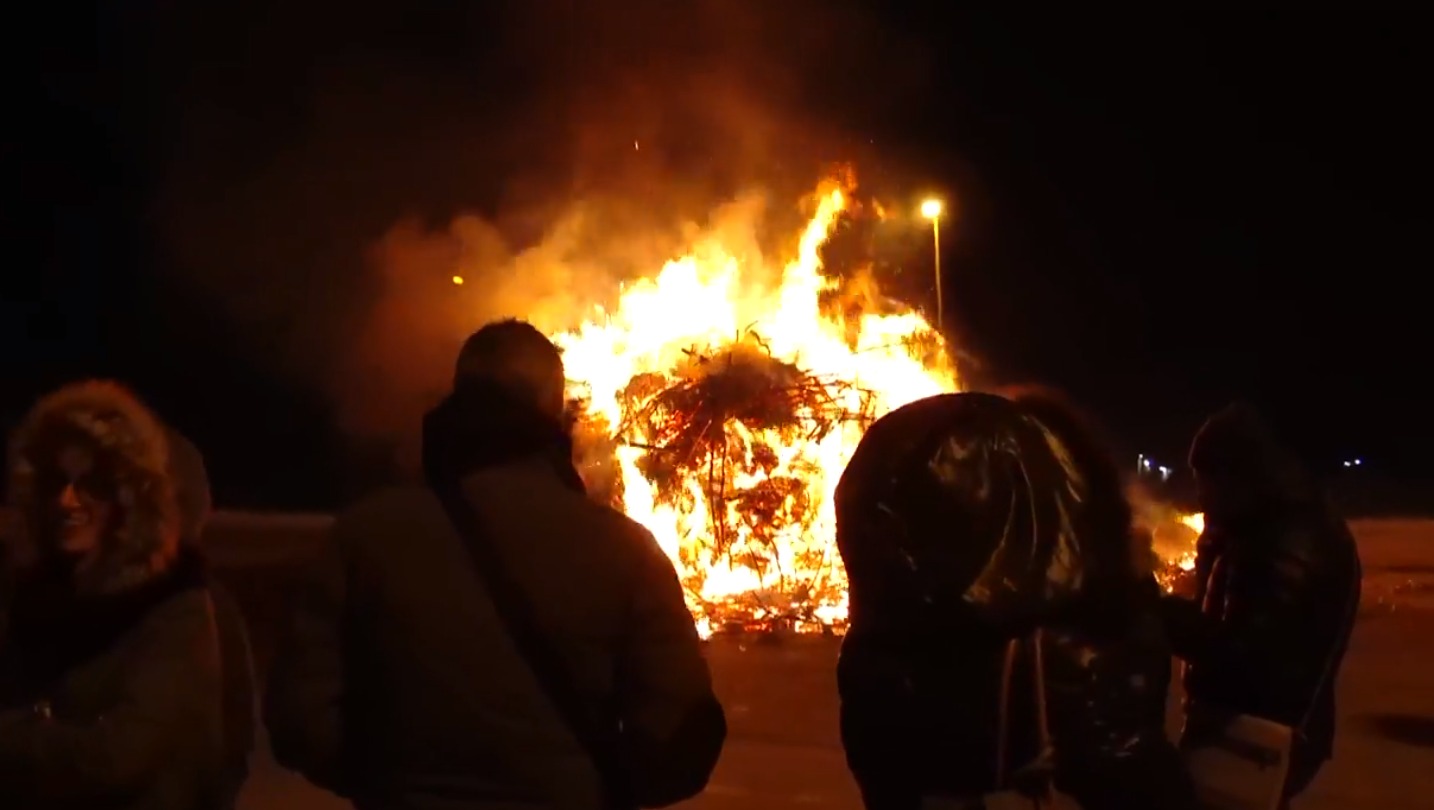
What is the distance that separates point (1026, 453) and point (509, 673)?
42.5 inches

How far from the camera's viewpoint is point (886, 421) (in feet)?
9.57

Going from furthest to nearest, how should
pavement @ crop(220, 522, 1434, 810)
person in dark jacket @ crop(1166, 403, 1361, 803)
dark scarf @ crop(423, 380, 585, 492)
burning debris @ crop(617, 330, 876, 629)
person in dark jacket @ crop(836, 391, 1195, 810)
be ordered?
burning debris @ crop(617, 330, 876, 629) → pavement @ crop(220, 522, 1434, 810) → person in dark jacket @ crop(1166, 403, 1361, 803) → dark scarf @ crop(423, 380, 585, 492) → person in dark jacket @ crop(836, 391, 1195, 810)

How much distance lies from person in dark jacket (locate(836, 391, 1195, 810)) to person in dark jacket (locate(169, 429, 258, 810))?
130 centimetres

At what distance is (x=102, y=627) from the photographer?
9.98 feet

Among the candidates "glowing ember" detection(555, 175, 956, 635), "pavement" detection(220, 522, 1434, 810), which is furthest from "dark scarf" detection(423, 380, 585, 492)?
"glowing ember" detection(555, 175, 956, 635)

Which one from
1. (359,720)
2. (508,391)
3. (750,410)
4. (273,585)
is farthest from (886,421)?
(273,585)

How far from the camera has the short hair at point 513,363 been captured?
317cm

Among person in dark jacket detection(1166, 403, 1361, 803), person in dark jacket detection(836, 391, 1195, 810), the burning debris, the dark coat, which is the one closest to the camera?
person in dark jacket detection(836, 391, 1195, 810)

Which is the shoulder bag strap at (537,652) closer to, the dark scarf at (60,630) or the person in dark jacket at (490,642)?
the person in dark jacket at (490,642)

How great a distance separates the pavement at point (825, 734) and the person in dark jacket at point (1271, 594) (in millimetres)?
1178

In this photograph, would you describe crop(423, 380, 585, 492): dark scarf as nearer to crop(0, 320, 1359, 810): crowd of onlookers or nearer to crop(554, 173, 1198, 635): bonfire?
crop(0, 320, 1359, 810): crowd of onlookers

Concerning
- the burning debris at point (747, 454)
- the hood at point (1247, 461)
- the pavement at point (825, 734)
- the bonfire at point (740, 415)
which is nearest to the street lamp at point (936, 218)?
the bonfire at point (740, 415)

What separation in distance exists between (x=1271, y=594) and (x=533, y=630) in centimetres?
172

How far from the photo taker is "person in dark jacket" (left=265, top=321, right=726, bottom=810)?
3051 millimetres
